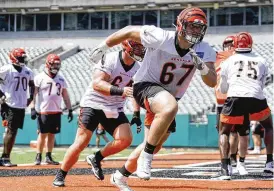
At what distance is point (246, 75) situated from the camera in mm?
9086

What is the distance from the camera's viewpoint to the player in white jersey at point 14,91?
11906 mm

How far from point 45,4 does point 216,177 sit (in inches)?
1264

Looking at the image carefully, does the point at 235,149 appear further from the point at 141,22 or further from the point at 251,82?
the point at 141,22

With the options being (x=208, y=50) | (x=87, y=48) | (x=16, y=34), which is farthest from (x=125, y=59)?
(x=16, y=34)

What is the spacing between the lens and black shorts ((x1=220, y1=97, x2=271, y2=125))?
9.01 m

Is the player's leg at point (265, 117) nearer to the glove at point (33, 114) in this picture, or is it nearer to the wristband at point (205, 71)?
the wristband at point (205, 71)

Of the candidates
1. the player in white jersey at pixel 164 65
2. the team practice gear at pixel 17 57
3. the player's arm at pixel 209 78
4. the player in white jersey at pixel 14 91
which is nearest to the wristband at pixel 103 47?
the player in white jersey at pixel 164 65

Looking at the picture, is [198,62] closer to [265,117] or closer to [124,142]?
[124,142]

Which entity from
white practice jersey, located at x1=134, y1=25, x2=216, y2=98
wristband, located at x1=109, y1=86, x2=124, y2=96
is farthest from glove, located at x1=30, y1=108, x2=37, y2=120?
white practice jersey, located at x1=134, y1=25, x2=216, y2=98

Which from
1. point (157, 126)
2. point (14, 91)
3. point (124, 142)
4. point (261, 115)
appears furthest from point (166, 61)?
point (14, 91)

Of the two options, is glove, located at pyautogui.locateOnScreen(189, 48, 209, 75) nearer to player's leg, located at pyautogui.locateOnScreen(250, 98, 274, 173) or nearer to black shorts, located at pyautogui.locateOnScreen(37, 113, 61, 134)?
player's leg, located at pyautogui.locateOnScreen(250, 98, 274, 173)

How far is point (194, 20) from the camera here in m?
6.32

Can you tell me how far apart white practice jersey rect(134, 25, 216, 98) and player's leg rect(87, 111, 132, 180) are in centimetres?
124

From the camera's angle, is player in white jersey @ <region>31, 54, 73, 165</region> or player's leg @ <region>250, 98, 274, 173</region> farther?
player in white jersey @ <region>31, 54, 73, 165</region>
